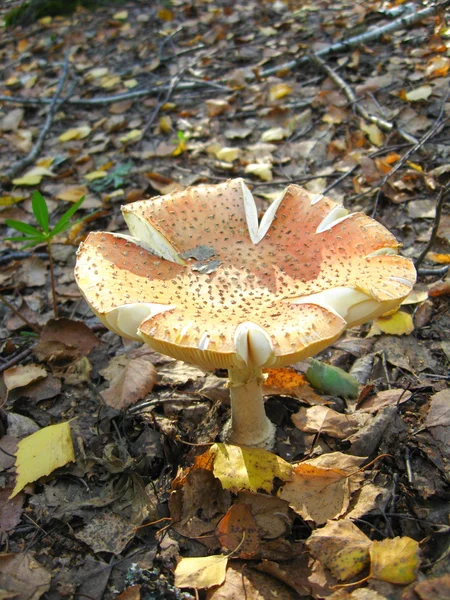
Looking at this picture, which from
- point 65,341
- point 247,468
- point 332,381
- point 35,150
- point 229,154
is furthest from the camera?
point 35,150

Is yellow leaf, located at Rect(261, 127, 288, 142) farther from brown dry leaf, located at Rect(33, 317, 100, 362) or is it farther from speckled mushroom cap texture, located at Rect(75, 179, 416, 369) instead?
brown dry leaf, located at Rect(33, 317, 100, 362)

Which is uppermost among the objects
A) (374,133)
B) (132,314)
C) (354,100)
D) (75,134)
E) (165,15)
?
(165,15)

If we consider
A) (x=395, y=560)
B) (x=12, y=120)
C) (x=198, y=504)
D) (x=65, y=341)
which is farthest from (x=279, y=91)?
(x=395, y=560)

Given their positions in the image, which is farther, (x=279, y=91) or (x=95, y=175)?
(x=279, y=91)

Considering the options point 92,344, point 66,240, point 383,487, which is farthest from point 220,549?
point 66,240

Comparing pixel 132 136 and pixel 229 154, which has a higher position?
pixel 132 136

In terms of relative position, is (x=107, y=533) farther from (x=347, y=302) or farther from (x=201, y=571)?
(x=347, y=302)

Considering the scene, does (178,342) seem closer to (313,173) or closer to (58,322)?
(58,322)

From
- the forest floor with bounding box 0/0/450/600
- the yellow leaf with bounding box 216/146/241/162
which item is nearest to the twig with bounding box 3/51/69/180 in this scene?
the forest floor with bounding box 0/0/450/600
